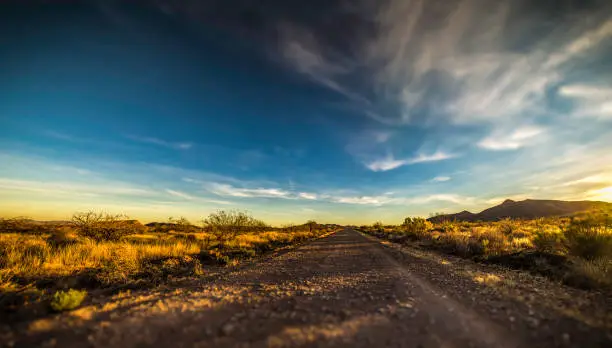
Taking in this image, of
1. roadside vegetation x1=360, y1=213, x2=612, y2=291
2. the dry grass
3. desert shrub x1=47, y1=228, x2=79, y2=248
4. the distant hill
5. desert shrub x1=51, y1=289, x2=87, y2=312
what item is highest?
the distant hill

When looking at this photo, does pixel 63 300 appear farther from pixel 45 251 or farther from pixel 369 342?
pixel 45 251

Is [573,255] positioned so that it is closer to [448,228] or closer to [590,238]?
[590,238]

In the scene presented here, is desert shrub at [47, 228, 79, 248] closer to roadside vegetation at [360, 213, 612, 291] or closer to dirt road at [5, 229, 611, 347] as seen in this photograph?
dirt road at [5, 229, 611, 347]

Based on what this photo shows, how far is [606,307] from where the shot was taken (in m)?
5.75

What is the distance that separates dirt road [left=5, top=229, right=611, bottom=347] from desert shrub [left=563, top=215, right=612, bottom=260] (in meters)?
7.57

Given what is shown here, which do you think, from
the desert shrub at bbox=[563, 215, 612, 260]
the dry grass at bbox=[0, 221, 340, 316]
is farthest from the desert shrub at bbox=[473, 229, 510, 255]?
the dry grass at bbox=[0, 221, 340, 316]

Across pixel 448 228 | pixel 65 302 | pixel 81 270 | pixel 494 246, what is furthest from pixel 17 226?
pixel 448 228

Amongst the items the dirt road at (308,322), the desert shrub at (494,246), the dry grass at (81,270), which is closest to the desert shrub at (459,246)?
the desert shrub at (494,246)

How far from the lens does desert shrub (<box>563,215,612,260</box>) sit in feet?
34.0

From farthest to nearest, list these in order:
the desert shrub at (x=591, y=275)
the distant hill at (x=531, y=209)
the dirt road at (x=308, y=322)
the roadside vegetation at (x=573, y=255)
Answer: the distant hill at (x=531, y=209)
the roadside vegetation at (x=573, y=255)
the desert shrub at (x=591, y=275)
the dirt road at (x=308, y=322)

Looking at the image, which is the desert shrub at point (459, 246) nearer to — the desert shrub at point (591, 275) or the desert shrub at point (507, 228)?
the desert shrub at point (591, 275)

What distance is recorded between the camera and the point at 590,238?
1087 centimetres

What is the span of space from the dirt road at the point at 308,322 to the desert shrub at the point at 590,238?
7574mm

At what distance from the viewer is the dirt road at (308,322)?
416cm
